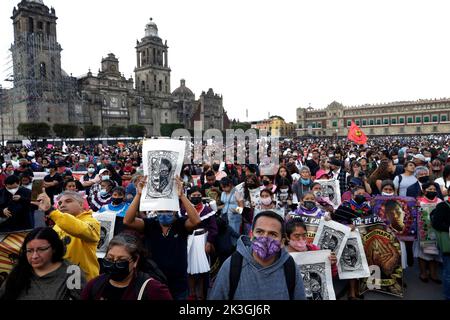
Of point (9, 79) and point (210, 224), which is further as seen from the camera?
point (9, 79)

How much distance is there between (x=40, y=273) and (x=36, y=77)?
62001mm

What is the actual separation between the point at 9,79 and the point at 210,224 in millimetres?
64284

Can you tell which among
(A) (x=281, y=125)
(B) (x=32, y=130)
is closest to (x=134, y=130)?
(B) (x=32, y=130)

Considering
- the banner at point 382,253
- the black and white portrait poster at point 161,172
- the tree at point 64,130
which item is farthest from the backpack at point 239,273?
the tree at point 64,130

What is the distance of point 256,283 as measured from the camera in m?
2.24

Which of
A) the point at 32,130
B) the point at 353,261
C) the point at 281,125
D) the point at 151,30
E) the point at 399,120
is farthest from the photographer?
the point at 281,125

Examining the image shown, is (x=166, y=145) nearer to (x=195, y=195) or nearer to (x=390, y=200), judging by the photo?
(x=195, y=195)

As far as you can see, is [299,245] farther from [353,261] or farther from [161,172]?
[161,172]

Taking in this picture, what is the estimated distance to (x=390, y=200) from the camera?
5.22 metres

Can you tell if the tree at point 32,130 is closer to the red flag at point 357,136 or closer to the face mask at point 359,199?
the red flag at point 357,136

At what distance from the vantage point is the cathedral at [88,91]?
54.3m

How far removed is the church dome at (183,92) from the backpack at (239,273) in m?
97.4
